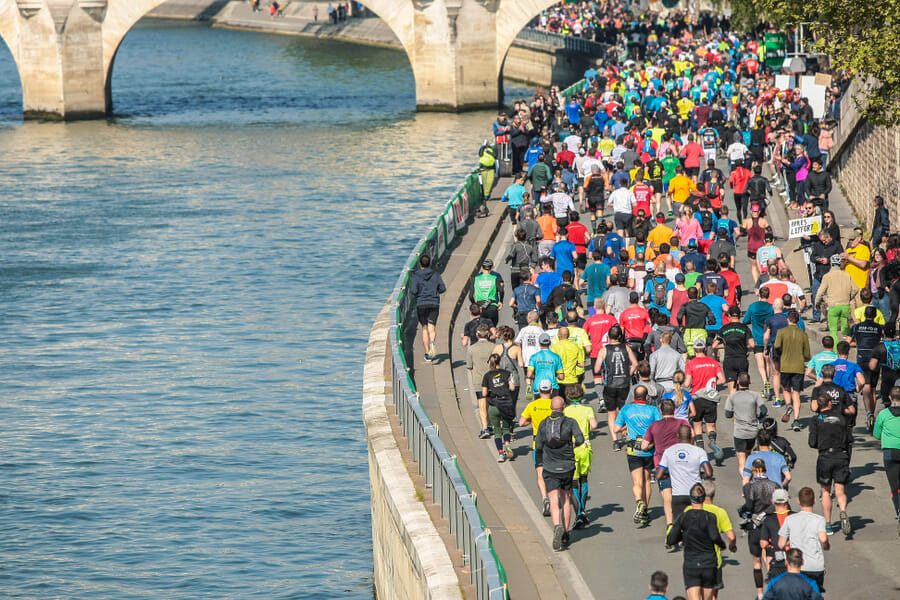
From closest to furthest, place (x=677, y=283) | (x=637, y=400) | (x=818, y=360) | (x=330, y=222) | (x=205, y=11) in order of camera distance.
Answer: (x=637, y=400) < (x=818, y=360) < (x=677, y=283) < (x=330, y=222) < (x=205, y=11)

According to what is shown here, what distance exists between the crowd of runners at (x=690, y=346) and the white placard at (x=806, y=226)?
0.17 m

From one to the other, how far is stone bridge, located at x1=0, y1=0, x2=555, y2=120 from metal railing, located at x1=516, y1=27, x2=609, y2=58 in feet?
26.8

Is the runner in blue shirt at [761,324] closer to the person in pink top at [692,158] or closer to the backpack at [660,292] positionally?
the backpack at [660,292]

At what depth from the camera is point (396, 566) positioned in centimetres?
1487

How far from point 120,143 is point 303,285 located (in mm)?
23871

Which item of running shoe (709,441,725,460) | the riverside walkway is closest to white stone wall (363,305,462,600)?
the riverside walkway

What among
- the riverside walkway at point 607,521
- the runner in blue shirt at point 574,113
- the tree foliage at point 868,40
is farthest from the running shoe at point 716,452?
the runner in blue shirt at point 574,113

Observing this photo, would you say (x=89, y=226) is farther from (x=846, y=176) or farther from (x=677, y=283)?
(x=677, y=283)

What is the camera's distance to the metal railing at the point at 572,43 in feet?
241

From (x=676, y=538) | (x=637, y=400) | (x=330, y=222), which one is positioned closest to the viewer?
(x=676, y=538)

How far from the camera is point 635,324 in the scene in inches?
714

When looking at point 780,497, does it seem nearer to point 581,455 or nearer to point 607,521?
point 581,455

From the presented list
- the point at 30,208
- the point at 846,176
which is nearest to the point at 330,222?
the point at 30,208

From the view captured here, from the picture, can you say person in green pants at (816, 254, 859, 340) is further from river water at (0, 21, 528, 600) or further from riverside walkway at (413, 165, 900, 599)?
river water at (0, 21, 528, 600)
